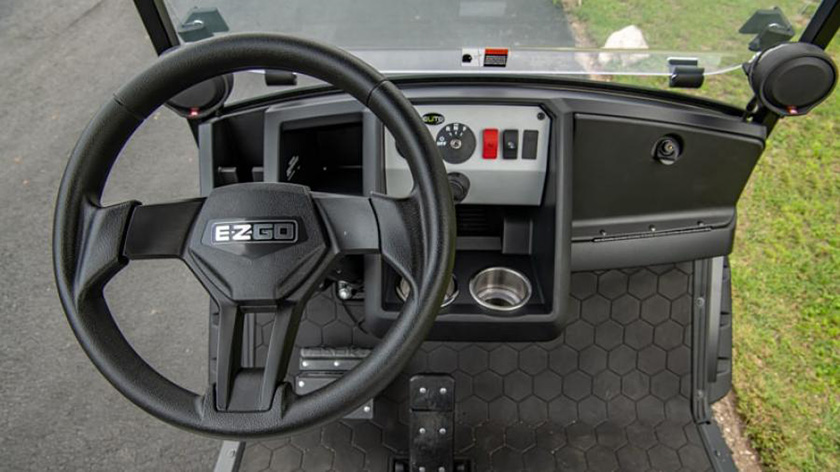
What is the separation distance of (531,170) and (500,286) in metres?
0.36

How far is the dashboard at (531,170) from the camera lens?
4.78 feet

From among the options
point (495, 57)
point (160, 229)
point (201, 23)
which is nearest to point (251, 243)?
point (160, 229)

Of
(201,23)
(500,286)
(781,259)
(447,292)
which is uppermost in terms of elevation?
(201,23)

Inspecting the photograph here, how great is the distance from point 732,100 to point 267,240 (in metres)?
1.49

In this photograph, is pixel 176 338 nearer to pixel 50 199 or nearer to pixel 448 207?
pixel 50 199

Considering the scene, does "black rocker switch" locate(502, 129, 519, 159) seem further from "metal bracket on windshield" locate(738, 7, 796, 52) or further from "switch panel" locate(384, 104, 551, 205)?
"metal bracket on windshield" locate(738, 7, 796, 52)

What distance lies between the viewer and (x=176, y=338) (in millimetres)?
2330

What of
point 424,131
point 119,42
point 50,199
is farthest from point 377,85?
point 119,42

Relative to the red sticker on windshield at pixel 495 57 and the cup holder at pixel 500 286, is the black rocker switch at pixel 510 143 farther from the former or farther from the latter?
the cup holder at pixel 500 286

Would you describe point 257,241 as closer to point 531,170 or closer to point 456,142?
point 456,142

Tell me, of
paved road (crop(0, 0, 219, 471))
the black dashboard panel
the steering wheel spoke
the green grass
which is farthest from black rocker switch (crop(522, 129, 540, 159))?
paved road (crop(0, 0, 219, 471))

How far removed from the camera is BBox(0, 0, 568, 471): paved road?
2.06 meters

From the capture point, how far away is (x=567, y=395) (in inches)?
70.5

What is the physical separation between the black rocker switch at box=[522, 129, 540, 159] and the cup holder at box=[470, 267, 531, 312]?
348 millimetres
